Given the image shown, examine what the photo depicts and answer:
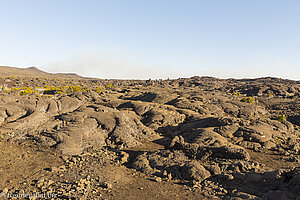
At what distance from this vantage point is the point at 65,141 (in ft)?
50.2

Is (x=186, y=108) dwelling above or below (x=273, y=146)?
above

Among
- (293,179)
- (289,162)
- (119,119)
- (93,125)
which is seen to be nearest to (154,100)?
(119,119)

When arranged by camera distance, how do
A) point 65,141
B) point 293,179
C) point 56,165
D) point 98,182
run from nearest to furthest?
point 293,179 < point 98,182 < point 56,165 < point 65,141

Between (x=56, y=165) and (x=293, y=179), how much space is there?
13710mm

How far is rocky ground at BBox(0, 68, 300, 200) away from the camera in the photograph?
10227 millimetres

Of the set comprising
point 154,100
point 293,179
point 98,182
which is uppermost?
point 154,100

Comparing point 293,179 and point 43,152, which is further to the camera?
point 43,152

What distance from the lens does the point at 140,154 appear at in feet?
46.3

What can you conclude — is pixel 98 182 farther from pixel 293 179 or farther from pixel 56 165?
pixel 293 179

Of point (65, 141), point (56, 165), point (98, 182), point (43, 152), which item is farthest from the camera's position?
point (65, 141)

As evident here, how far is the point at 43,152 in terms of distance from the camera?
1436cm

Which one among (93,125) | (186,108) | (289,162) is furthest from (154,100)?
(289,162)

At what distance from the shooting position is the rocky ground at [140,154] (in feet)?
33.6

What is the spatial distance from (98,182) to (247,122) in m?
15.6
